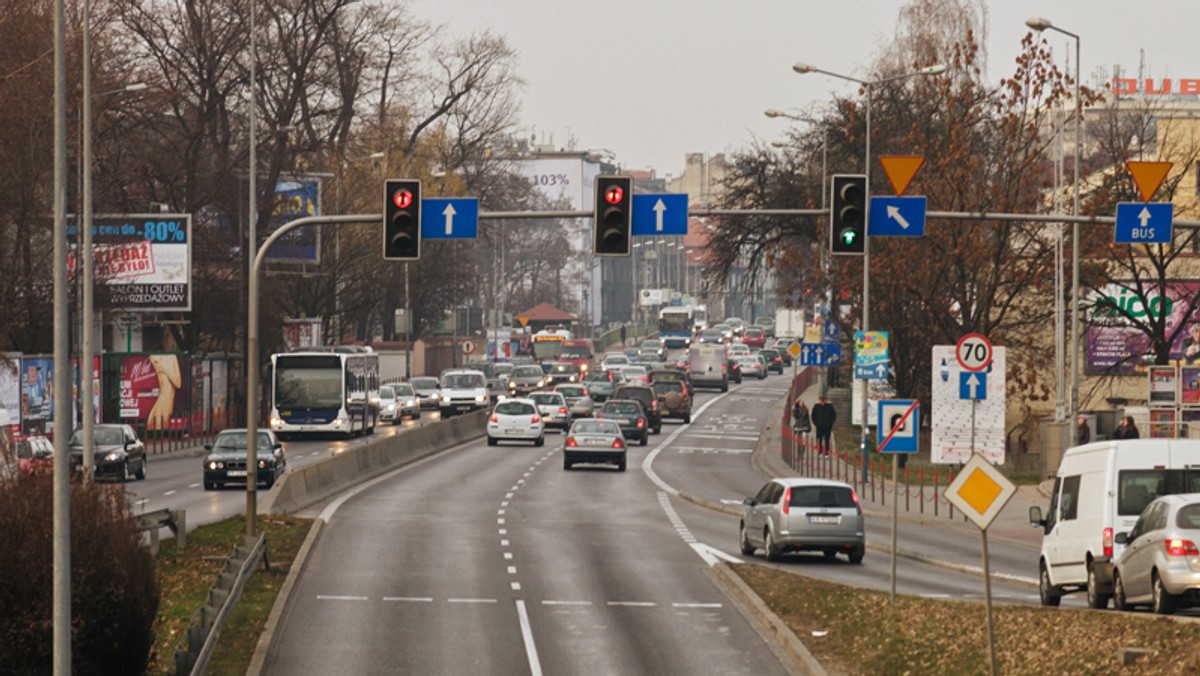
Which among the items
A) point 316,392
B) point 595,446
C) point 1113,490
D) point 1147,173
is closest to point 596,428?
A: point 595,446

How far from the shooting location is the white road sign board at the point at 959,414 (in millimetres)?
36688

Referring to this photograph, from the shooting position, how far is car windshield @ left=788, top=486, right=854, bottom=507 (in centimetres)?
3303

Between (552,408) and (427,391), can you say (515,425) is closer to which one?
(552,408)

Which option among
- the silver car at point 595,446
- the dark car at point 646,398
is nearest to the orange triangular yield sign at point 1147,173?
the silver car at point 595,446

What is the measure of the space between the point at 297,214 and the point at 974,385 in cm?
5030

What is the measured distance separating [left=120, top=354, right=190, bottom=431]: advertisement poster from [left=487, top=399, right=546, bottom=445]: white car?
10978 mm

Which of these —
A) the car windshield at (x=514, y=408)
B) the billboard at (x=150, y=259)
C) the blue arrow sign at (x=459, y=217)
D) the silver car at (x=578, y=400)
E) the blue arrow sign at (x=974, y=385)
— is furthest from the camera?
the silver car at (x=578, y=400)

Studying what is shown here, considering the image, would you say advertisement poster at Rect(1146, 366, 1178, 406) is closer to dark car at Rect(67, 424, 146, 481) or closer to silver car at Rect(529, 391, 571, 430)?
dark car at Rect(67, 424, 146, 481)

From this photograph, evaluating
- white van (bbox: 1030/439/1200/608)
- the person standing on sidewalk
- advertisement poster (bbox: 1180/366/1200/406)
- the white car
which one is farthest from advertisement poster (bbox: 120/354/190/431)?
white van (bbox: 1030/439/1200/608)

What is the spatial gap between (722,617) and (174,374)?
149 feet

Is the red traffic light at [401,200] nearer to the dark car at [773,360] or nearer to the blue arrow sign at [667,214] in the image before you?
the blue arrow sign at [667,214]

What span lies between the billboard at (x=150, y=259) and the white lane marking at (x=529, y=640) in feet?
136

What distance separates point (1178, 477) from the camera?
24016 mm

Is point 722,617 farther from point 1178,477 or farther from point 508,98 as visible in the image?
point 508,98
